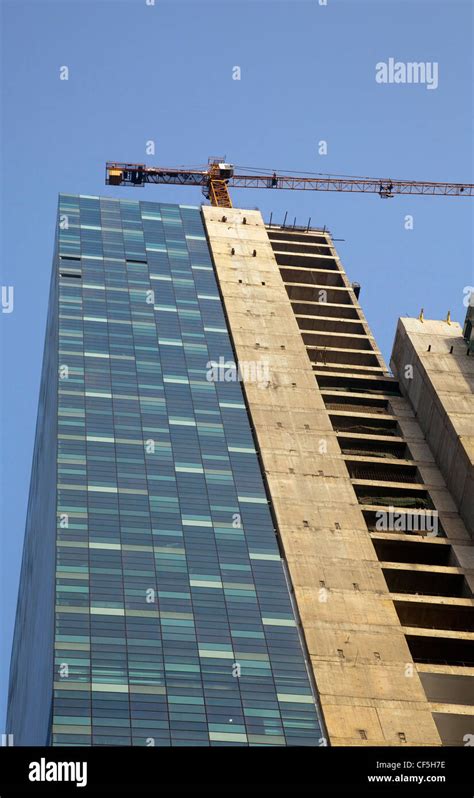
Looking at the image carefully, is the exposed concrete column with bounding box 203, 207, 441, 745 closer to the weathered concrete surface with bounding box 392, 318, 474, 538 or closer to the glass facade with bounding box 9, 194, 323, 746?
the glass facade with bounding box 9, 194, 323, 746

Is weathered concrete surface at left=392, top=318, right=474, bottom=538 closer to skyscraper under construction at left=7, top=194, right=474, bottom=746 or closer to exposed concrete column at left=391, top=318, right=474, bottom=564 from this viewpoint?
exposed concrete column at left=391, top=318, right=474, bottom=564

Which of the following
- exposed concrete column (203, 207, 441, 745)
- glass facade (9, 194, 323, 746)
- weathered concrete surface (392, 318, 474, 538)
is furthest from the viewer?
weathered concrete surface (392, 318, 474, 538)

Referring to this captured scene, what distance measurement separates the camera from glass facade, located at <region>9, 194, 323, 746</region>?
95.3 metres

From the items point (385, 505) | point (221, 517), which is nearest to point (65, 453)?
point (221, 517)

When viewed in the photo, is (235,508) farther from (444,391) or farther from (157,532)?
(444,391)

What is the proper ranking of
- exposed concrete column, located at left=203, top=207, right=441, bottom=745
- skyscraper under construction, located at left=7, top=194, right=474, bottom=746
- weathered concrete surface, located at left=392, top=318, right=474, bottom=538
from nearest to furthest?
1. exposed concrete column, located at left=203, top=207, right=441, bottom=745
2. skyscraper under construction, located at left=7, top=194, right=474, bottom=746
3. weathered concrete surface, located at left=392, top=318, right=474, bottom=538

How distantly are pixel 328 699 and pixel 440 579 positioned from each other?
61.1 feet

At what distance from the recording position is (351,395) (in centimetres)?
13525

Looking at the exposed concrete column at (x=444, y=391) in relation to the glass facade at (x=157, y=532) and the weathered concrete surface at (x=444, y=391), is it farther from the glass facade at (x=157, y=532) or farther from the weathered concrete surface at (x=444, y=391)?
the glass facade at (x=157, y=532)

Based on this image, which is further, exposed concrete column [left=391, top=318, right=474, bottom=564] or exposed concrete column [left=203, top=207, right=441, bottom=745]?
exposed concrete column [left=391, top=318, right=474, bottom=564]

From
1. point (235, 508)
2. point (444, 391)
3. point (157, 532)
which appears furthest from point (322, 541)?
point (444, 391)

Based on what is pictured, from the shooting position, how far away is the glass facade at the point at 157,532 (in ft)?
313

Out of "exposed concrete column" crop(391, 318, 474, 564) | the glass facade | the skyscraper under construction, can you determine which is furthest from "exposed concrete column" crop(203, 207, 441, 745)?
"exposed concrete column" crop(391, 318, 474, 564)

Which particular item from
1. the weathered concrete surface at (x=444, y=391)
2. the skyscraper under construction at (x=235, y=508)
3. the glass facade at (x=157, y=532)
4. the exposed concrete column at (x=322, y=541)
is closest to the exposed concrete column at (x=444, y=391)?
the weathered concrete surface at (x=444, y=391)
